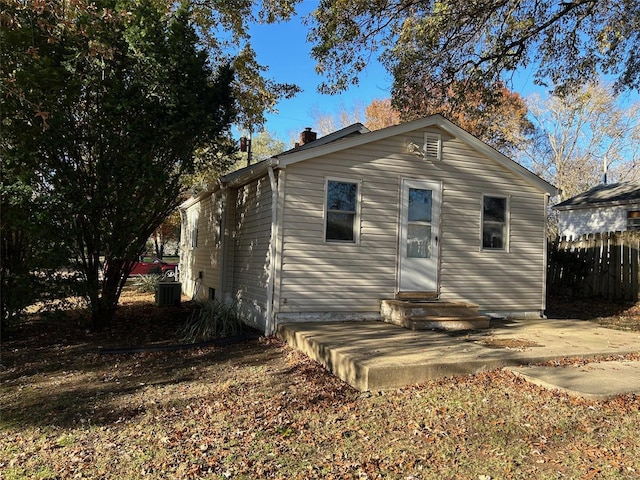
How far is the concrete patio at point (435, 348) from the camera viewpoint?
485 cm

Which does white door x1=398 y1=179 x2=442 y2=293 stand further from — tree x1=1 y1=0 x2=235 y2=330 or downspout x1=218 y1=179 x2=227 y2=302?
downspout x1=218 y1=179 x2=227 y2=302

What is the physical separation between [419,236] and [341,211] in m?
1.55

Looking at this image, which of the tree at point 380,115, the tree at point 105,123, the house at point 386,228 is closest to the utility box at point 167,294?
the house at point 386,228

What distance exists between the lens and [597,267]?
11.9m

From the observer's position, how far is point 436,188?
341 inches

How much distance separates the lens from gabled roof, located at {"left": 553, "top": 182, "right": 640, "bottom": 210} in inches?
645

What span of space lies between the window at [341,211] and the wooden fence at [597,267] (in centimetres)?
718

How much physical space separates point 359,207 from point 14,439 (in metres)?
5.64

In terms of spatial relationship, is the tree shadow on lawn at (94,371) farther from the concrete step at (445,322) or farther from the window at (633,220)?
the window at (633,220)

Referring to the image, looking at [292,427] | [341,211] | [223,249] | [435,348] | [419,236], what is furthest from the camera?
[223,249]

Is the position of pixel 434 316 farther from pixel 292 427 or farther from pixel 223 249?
pixel 223 249

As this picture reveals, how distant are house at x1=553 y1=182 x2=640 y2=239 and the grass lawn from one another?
46.6 ft

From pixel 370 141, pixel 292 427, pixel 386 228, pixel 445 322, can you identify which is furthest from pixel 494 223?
pixel 292 427

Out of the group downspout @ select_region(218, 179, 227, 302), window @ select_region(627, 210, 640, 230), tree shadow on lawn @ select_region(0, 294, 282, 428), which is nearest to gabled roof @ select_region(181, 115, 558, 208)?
downspout @ select_region(218, 179, 227, 302)
